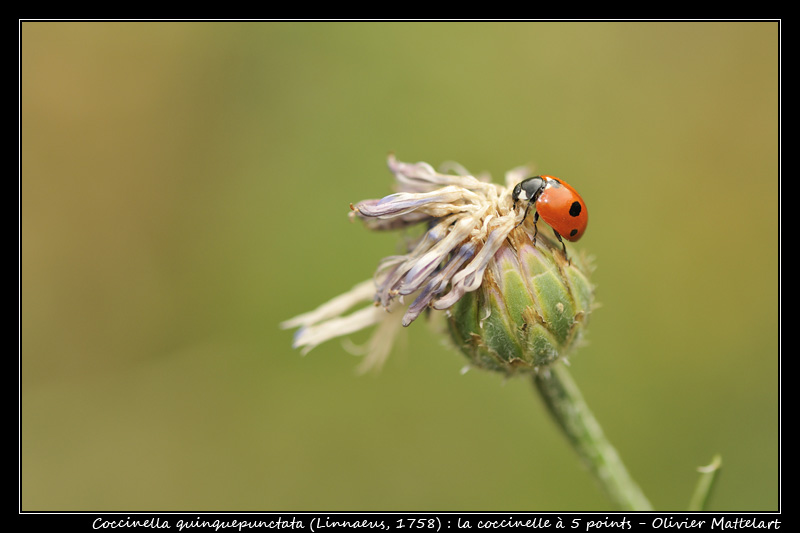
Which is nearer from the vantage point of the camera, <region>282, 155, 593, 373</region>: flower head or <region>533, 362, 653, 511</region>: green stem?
<region>282, 155, 593, 373</region>: flower head

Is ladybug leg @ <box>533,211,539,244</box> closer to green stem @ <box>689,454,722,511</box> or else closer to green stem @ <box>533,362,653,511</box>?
green stem @ <box>533,362,653,511</box>

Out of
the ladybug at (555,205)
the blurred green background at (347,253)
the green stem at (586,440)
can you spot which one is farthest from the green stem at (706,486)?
the blurred green background at (347,253)

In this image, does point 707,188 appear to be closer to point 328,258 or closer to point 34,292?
point 328,258

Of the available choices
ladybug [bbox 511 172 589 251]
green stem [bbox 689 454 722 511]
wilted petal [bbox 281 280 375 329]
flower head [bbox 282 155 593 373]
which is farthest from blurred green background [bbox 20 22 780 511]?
ladybug [bbox 511 172 589 251]

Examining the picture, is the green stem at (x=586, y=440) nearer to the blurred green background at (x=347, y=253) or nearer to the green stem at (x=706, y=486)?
the green stem at (x=706, y=486)

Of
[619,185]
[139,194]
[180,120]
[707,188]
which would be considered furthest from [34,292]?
[707,188]

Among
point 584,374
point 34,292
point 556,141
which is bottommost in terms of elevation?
point 584,374

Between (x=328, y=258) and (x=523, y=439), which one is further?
(x=328, y=258)
